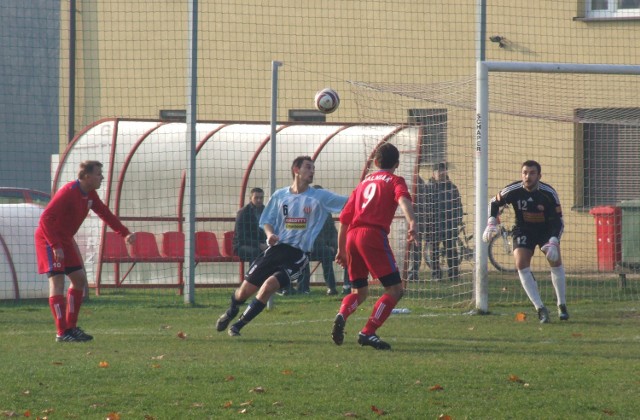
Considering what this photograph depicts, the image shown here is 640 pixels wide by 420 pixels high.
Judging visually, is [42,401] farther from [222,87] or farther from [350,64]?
[350,64]

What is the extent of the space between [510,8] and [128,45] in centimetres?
680

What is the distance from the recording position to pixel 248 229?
1731 cm

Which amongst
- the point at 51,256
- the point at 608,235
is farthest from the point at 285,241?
the point at 608,235

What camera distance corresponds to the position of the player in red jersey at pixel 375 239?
983cm

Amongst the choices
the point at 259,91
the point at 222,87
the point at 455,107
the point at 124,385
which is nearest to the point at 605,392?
the point at 124,385

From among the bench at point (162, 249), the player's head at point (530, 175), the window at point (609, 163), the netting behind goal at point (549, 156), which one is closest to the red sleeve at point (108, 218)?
the player's head at point (530, 175)

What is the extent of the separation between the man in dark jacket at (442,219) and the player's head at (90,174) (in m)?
5.58

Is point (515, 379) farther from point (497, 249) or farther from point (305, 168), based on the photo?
point (497, 249)

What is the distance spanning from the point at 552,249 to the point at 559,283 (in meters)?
0.57

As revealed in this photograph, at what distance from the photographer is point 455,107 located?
15.1 m

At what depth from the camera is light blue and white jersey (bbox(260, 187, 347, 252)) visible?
11102mm

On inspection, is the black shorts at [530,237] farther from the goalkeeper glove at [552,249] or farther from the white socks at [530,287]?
the white socks at [530,287]

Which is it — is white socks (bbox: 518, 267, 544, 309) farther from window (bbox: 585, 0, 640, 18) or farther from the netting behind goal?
window (bbox: 585, 0, 640, 18)

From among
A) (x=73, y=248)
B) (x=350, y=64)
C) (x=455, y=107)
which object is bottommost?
(x=73, y=248)
